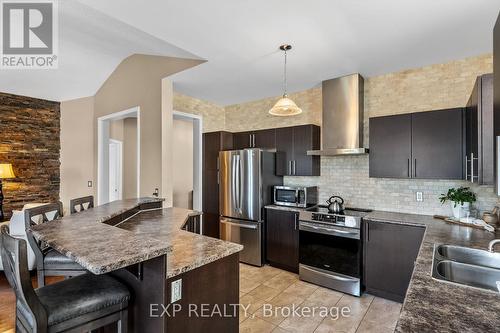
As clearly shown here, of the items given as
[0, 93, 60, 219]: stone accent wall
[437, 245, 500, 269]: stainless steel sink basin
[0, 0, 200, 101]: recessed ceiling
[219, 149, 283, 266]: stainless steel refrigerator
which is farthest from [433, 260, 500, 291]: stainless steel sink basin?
[0, 93, 60, 219]: stone accent wall

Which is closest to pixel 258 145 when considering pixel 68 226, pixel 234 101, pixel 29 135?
pixel 234 101

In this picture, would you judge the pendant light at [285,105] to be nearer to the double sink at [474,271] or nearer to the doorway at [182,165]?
the double sink at [474,271]

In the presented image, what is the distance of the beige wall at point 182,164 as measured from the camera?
20.1ft

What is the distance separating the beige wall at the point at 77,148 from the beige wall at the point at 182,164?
5.47 feet

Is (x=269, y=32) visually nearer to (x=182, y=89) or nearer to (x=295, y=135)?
(x=295, y=135)

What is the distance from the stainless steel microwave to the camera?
3.73 meters

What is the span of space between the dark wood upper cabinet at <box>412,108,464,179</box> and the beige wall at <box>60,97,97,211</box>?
17.4 ft

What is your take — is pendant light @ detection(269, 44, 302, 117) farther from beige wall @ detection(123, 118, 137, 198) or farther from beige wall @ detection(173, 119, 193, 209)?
beige wall @ detection(123, 118, 137, 198)

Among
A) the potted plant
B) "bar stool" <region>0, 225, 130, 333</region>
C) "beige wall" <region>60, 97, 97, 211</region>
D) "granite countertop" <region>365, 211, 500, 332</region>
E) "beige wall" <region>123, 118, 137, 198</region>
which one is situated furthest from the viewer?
"beige wall" <region>123, 118, 137, 198</region>

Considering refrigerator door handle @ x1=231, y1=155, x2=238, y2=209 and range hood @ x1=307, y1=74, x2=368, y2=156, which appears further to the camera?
refrigerator door handle @ x1=231, y1=155, x2=238, y2=209

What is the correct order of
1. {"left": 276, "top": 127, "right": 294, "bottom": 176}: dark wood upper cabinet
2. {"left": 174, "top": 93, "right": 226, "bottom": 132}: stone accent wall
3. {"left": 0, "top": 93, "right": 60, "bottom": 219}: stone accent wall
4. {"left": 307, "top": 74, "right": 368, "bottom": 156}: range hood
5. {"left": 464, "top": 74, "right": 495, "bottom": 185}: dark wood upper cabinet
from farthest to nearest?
{"left": 0, "top": 93, "right": 60, "bottom": 219}: stone accent wall < {"left": 174, "top": 93, "right": 226, "bottom": 132}: stone accent wall < {"left": 276, "top": 127, "right": 294, "bottom": 176}: dark wood upper cabinet < {"left": 307, "top": 74, "right": 368, "bottom": 156}: range hood < {"left": 464, "top": 74, "right": 495, "bottom": 185}: dark wood upper cabinet

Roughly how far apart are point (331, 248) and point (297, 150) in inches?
58.3

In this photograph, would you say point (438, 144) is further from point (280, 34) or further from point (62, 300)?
point (62, 300)

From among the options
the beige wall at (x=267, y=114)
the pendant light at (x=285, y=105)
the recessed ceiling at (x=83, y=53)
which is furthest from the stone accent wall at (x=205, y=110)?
the pendant light at (x=285, y=105)
